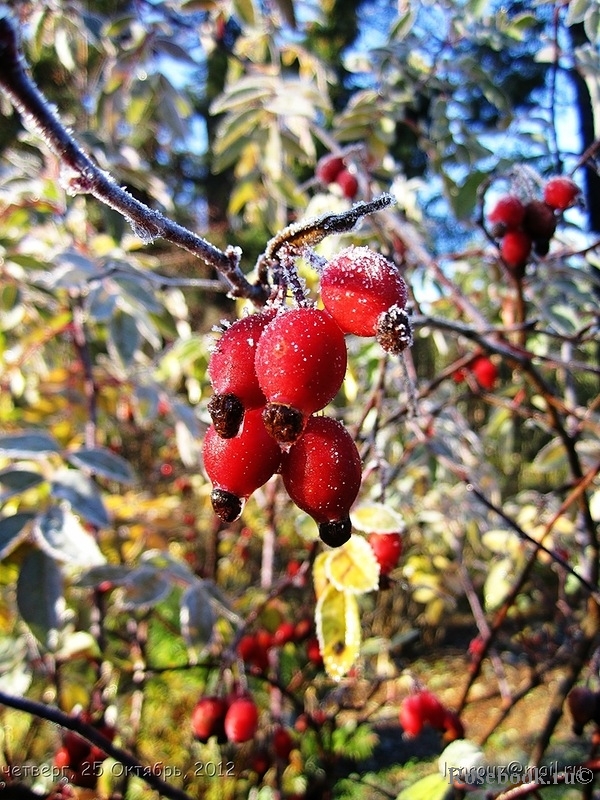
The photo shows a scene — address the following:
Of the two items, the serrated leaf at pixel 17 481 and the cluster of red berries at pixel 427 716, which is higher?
the serrated leaf at pixel 17 481

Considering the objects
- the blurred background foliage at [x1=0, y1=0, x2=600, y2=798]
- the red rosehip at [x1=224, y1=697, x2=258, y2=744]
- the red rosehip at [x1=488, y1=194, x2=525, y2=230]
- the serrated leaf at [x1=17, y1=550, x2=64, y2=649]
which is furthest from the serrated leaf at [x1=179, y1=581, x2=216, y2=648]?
the red rosehip at [x1=488, y1=194, x2=525, y2=230]

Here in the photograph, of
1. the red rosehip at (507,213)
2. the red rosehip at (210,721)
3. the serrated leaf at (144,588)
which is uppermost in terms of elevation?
the red rosehip at (507,213)

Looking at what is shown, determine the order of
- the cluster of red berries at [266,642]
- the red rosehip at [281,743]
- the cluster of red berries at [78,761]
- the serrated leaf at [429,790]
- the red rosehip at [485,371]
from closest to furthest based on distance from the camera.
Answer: the serrated leaf at [429,790] < the cluster of red berries at [78,761] < the red rosehip at [281,743] < the cluster of red berries at [266,642] < the red rosehip at [485,371]

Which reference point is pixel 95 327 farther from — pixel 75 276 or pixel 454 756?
pixel 454 756

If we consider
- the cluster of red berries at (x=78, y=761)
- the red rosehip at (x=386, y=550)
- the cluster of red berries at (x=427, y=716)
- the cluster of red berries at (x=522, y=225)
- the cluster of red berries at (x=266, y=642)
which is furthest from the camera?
the cluster of red berries at (x=266, y=642)

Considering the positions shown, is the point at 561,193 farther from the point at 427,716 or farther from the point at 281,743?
the point at 281,743

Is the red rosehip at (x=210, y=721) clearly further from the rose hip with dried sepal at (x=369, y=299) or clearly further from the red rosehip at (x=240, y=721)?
the rose hip with dried sepal at (x=369, y=299)

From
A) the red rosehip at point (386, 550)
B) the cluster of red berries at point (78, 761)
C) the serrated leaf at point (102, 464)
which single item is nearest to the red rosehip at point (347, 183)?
the serrated leaf at point (102, 464)
